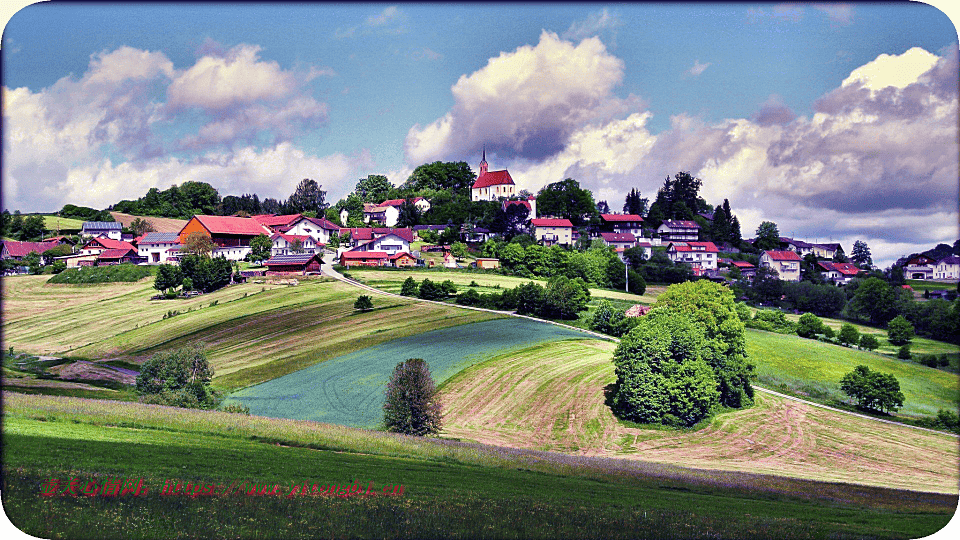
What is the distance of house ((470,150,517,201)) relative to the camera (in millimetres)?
120250

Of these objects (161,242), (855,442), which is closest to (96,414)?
(855,442)

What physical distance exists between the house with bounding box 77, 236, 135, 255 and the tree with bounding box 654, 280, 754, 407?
195 ft

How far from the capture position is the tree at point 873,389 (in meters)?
31.3

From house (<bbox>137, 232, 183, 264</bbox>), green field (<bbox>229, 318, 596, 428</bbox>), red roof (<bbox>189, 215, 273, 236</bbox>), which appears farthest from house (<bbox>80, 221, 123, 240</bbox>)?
green field (<bbox>229, 318, 596, 428</bbox>)

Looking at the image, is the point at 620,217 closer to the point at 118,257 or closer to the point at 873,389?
the point at 873,389

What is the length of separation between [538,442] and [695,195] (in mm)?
98444

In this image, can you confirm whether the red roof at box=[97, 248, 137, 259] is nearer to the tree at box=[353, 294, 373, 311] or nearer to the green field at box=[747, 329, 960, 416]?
the tree at box=[353, 294, 373, 311]

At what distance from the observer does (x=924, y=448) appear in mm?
25562

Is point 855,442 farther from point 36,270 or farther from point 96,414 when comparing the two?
point 36,270


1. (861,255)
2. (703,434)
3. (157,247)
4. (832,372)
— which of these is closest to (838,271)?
(861,255)

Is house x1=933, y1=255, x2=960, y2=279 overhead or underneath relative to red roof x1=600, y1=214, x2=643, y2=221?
underneath

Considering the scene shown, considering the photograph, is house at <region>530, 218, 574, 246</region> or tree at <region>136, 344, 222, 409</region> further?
house at <region>530, 218, 574, 246</region>

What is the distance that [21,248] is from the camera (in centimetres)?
5747

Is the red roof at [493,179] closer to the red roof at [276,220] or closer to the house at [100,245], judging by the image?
the red roof at [276,220]
